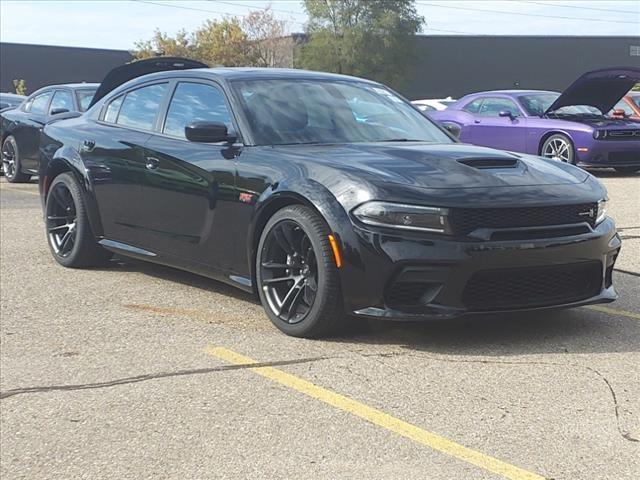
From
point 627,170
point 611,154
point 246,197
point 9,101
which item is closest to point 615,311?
point 246,197

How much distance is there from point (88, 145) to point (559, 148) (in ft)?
31.6

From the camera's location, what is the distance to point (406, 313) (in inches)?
180

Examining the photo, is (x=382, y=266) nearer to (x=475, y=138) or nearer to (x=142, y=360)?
(x=142, y=360)

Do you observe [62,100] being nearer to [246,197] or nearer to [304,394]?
[246,197]

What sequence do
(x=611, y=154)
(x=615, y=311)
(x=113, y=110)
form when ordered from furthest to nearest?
(x=611, y=154)
(x=113, y=110)
(x=615, y=311)

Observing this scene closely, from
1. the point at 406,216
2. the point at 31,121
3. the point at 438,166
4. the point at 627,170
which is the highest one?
the point at 438,166

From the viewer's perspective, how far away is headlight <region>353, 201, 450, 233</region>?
4465 mm

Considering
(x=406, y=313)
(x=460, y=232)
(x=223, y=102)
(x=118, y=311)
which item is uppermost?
(x=223, y=102)

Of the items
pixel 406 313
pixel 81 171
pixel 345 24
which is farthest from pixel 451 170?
pixel 345 24

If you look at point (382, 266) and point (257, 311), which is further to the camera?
point (257, 311)

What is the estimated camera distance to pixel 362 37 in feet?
225

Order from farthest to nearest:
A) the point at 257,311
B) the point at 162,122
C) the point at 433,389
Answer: the point at 162,122, the point at 257,311, the point at 433,389

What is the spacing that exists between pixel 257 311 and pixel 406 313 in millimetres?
1321

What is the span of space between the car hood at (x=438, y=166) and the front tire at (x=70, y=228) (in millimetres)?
2306
